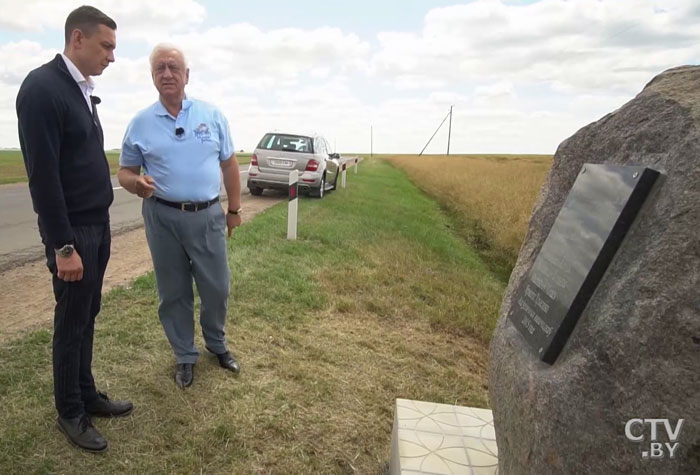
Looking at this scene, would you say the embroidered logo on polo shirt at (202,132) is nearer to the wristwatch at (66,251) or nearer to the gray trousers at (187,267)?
the gray trousers at (187,267)

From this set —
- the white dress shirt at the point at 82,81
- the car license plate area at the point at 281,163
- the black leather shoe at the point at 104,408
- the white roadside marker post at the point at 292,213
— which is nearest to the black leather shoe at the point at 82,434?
the black leather shoe at the point at 104,408

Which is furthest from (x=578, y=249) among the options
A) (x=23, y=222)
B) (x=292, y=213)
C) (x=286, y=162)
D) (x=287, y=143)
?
(x=287, y=143)

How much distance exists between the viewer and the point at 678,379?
4.04ft

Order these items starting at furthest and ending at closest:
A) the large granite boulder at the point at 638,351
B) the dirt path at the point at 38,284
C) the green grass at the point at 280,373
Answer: the dirt path at the point at 38,284 < the green grass at the point at 280,373 < the large granite boulder at the point at 638,351

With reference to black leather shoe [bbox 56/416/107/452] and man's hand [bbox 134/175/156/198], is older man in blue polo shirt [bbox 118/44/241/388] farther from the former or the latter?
black leather shoe [bbox 56/416/107/452]

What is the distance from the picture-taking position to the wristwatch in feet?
6.69

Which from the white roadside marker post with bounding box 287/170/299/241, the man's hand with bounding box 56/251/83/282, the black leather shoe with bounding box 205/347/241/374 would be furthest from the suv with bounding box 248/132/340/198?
the man's hand with bounding box 56/251/83/282

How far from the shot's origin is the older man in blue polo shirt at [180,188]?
2623 mm

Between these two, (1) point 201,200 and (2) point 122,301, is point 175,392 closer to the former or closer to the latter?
(1) point 201,200

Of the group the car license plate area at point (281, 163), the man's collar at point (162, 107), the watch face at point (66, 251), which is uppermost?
the man's collar at point (162, 107)

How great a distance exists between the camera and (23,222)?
25.0 ft

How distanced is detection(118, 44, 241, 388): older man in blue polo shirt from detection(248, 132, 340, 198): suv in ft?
27.1

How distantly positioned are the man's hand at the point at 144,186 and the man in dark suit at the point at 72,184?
7.6 inches

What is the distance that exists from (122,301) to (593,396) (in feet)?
11.7
